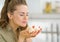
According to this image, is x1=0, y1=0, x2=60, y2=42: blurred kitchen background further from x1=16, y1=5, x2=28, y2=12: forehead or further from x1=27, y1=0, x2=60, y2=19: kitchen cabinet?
x1=16, y1=5, x2=28, y2=12: forehead

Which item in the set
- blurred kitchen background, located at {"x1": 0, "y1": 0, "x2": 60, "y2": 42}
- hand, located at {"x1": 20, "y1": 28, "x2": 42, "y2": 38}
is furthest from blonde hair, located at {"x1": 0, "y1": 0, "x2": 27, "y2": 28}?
blurred kitchen background, located at {"x1": 0, "y1": 0, "x2": 60, "y2": 42}

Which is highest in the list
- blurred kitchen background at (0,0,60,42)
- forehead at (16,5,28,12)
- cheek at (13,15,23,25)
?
forehead at (16,5,28,12)

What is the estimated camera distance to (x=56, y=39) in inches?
70.3

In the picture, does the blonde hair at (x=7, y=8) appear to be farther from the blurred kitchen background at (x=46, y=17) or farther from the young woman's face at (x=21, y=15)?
the blurred kitchen background at (x=46, y=17)

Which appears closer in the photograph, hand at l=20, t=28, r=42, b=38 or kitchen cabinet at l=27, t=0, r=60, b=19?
hand at l=20, t=28, r=42, b=38

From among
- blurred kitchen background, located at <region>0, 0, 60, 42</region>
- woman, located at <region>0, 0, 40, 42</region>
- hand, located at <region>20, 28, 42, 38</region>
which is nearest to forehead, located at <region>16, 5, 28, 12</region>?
woman, located at <region>0, 0, 40, 42</region>

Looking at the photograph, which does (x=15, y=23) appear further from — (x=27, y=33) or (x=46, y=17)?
(x=46, y=17)

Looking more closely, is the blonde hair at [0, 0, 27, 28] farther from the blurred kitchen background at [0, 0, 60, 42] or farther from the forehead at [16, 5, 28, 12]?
the blurred kitchen background at [0, 0, 60, 42]

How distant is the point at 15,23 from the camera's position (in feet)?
3.39

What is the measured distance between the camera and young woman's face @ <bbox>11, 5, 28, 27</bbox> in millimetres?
1001

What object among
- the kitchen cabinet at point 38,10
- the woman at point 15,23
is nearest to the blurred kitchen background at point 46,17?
the kitchen cabinet at point 38,10

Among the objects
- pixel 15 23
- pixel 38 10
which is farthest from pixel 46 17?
pixel 15 23

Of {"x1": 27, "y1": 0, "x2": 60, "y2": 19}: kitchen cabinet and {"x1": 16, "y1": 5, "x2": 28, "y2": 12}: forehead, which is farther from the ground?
{"x1": 16, "y1": 5, "x2": 28, "y2": 12}: forehead

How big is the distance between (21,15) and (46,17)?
85cm
